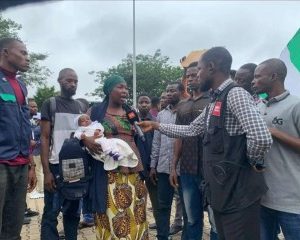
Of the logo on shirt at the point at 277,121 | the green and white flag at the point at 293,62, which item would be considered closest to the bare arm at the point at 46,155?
the logo on shirt at the point at 277,121

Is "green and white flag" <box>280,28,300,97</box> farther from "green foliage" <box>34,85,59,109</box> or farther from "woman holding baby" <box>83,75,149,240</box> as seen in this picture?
"green foliage" <box>34,85,59,109</box>

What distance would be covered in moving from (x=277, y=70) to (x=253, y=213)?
1076mm

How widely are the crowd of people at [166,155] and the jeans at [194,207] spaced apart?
0.4 inches

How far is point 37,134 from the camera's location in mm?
7301

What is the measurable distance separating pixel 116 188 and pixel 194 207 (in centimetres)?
91

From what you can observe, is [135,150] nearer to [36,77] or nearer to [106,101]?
[106,101]

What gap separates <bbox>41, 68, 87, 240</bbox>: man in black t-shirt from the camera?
4039 millimetres

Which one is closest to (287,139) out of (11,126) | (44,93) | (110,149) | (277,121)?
(277,121)

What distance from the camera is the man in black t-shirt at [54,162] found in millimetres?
4039

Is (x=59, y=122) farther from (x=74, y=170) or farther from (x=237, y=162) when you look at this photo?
(x=237, y=162)

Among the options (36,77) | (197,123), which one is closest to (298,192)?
(197,123)

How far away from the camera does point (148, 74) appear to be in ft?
108

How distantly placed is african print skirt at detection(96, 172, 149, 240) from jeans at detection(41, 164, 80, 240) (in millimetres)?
760

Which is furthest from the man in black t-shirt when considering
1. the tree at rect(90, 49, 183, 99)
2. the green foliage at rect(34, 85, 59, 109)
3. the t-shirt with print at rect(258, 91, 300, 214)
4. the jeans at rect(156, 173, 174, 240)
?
the green foliage at rect(34, 85, 59, 109)
